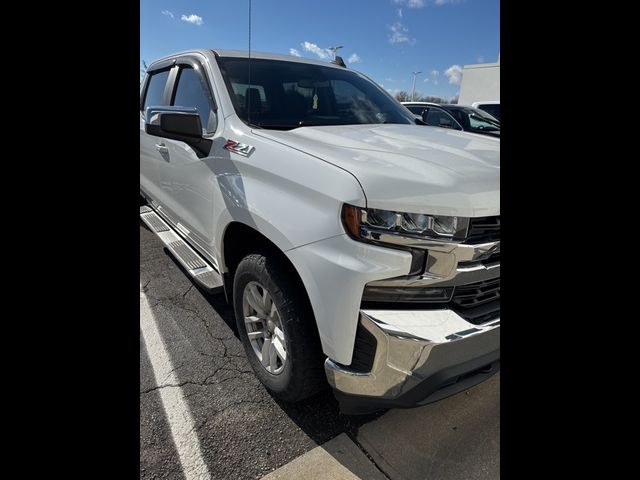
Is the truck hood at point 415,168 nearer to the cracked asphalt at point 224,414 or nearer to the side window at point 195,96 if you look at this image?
the side window at point 195,96

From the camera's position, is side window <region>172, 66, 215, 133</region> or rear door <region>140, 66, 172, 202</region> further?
rear door <region>140, 66, 172, 202</region>

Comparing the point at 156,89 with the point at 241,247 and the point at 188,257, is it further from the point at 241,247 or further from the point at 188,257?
the point at 241,247

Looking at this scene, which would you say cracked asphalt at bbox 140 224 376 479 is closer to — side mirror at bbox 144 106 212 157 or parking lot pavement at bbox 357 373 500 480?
parking lot pavement at bbox 357 373 500 480

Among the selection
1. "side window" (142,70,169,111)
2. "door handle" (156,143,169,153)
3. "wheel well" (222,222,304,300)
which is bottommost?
"wheel well" (222,222,304,300)

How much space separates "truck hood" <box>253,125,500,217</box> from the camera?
147 centimetres

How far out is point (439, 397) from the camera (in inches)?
63.7

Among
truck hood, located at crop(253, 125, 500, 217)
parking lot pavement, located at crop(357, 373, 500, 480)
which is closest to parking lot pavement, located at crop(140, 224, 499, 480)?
parking lot pavement, located at crop(357, 373, 500, 480)

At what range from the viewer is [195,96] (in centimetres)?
282

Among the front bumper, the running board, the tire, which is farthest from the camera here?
the running board

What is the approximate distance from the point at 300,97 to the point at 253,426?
6.78 ft

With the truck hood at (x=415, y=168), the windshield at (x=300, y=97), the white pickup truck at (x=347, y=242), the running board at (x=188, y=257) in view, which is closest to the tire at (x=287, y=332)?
the white pickup truck at (x=347, y=242)
